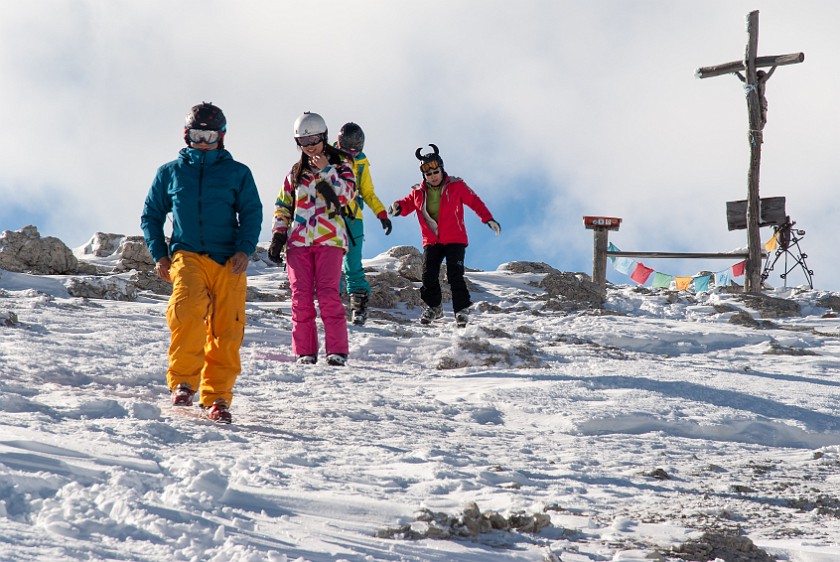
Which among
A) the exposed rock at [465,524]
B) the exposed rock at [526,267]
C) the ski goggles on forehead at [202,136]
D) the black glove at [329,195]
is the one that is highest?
the ski goggles on forehead at [202,136]

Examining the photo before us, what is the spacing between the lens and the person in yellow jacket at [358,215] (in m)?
7.20

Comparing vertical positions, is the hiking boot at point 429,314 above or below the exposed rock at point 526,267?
below

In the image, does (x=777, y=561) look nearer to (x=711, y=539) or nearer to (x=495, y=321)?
(x=711, y=539)

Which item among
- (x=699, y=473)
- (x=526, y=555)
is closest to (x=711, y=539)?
(x=526, y=555)

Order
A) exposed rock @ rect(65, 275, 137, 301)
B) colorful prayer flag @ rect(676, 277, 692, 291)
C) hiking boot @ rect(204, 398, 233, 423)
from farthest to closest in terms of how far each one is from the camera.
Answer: colorful prayer flag @ rect(676, 277, 692, 291)
exposed rock @ rect(65, 275, 137, 301)
hiking boot @ rect(204, 398, 233, 423)

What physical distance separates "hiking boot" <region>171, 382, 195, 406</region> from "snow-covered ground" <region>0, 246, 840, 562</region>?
2.5 inches

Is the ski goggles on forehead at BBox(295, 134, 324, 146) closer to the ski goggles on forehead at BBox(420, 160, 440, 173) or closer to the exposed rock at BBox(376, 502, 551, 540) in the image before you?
the ski goggles on forehead at BBox(420, 160, 440, 173)

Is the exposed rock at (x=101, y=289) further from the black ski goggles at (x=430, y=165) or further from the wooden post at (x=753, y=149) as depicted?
the wooden post at (x=753, y=149)

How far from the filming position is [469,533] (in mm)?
2297

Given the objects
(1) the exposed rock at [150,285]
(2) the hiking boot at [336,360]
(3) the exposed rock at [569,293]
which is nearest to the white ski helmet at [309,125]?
(2) the hiking boot at [336,360]

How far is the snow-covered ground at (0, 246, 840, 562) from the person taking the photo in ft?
7.06

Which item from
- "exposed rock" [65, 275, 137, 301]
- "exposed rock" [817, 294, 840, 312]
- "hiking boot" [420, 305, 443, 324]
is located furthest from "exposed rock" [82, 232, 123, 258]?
"exposed rock" [817, 294, 840, 312]

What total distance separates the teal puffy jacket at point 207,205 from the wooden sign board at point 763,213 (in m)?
10.7

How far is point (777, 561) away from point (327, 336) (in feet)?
13.1
